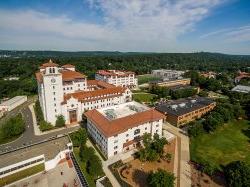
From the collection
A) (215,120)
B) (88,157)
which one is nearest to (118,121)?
(88,157)

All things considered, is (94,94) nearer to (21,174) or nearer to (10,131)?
(10,131)

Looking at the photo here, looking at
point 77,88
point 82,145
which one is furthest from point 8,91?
point 82,145

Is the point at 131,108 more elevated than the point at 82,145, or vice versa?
the point at 131,108

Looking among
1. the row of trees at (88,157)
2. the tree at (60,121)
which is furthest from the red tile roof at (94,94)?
the row of trees at (88,157)

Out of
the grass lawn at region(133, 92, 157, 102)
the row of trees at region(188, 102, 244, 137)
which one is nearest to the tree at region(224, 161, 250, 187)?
the row of trees at region(188, 102, 244, 137)

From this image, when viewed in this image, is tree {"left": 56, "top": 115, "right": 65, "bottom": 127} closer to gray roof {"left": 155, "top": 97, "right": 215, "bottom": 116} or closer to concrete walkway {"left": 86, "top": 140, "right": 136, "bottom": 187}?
concrete walkway {"left": 86, "top": 140, "right": 136, "bottom": 187}

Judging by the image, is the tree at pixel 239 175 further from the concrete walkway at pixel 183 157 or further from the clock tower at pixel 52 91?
the clock tower at pixel 52 91

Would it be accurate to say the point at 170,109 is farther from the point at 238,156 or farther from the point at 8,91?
the point at 8,91
